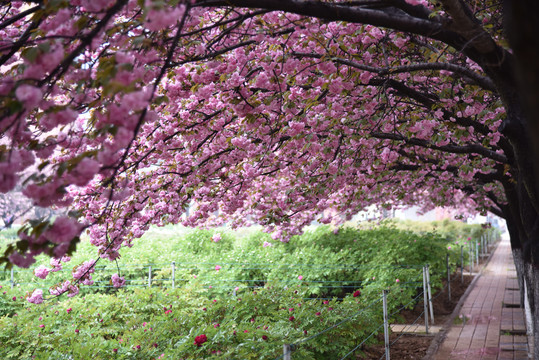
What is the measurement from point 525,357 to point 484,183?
11.4ft

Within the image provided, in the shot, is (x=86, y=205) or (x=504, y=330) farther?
(x=504, y=330)

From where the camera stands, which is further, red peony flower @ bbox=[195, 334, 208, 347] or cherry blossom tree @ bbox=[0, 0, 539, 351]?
red peony flower @ bbox=[195, 334, 208, 347]

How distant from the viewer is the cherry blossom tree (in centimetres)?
239

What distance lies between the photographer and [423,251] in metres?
12.3

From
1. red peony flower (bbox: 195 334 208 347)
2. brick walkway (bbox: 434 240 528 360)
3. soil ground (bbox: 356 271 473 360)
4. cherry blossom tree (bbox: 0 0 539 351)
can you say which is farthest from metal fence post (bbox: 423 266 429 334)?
red peony flower (bbox: 195 334 208 347)

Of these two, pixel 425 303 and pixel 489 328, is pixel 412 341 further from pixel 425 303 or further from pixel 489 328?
pixel 489 328

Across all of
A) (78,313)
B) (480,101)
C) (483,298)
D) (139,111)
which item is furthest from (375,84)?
(483,298)

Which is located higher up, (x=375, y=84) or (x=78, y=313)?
(x=375, y=84)

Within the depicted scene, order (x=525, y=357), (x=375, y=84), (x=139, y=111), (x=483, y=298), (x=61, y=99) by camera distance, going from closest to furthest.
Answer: (x=139, y=111) < (x=375, y=84) < (x=61, y=99) < (x=525, y=357) < (x=483, y=298)

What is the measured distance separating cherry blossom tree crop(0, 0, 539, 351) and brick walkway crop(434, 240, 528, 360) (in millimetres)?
1546

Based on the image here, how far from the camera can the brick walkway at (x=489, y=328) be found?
8.09 metres

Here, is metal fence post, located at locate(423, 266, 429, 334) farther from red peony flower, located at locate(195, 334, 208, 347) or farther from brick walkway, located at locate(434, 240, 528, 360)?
red peony flower, located at locate(195, 334, 208, 347)

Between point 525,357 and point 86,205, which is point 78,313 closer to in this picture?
point 86,205

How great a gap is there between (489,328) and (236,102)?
794 cm
